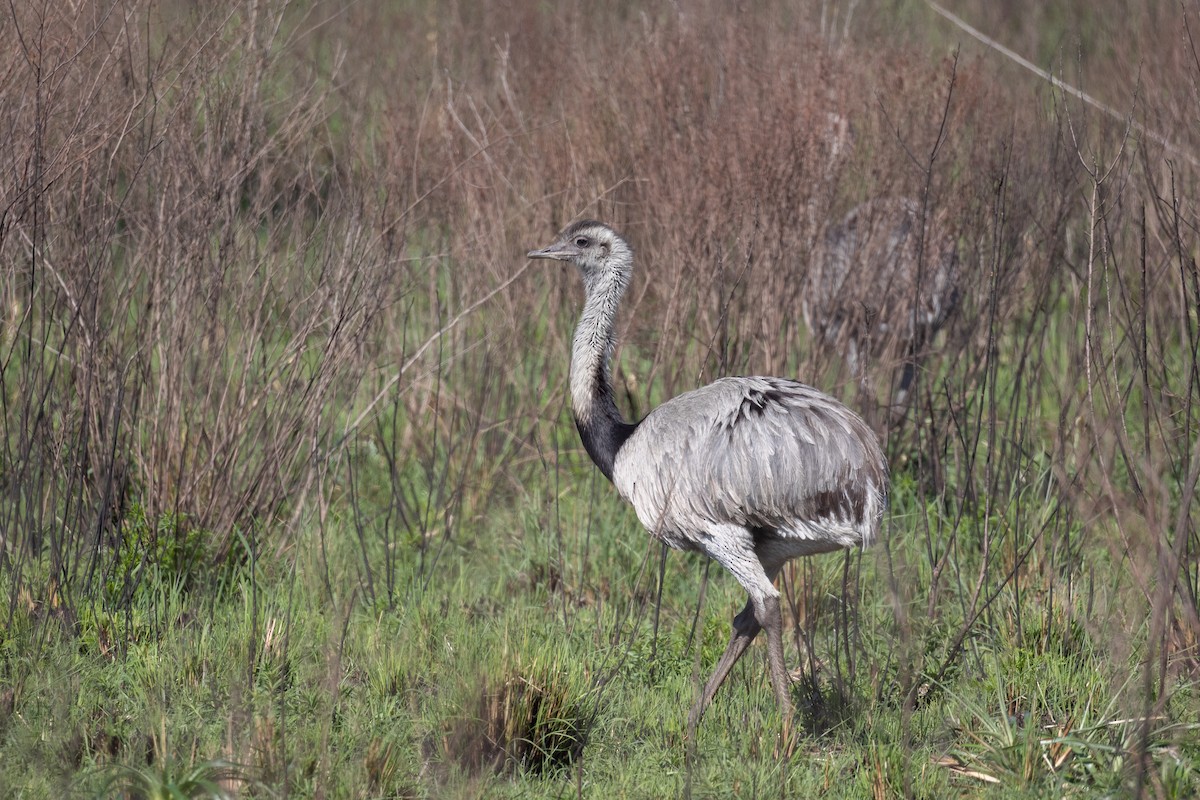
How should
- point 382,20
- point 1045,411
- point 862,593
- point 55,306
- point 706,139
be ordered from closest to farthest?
1. point 55,306
2. point 862,593
3. point 706,139
4. point 1045,411
5. point 382,20

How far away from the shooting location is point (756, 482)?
438 cm

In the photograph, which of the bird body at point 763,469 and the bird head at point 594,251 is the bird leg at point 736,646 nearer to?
the bird body at point 763,469

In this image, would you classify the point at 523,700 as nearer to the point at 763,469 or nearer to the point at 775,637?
the point at 775,637

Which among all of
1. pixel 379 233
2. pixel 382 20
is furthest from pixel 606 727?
pixel 382 20

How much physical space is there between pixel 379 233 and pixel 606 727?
6.79 ft

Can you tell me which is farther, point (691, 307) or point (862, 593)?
point (691, 307)

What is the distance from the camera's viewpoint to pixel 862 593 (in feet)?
17.9

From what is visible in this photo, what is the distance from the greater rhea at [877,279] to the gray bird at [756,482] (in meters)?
1.57

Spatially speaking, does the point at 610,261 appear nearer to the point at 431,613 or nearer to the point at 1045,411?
the point at 431,613

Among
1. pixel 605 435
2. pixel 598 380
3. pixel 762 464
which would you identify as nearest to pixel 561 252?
pixel 598 380

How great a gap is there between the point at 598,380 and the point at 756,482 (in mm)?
812

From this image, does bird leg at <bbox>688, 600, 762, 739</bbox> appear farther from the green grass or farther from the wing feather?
the wing feather

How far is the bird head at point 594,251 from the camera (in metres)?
5.08

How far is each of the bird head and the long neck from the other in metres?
0.04
